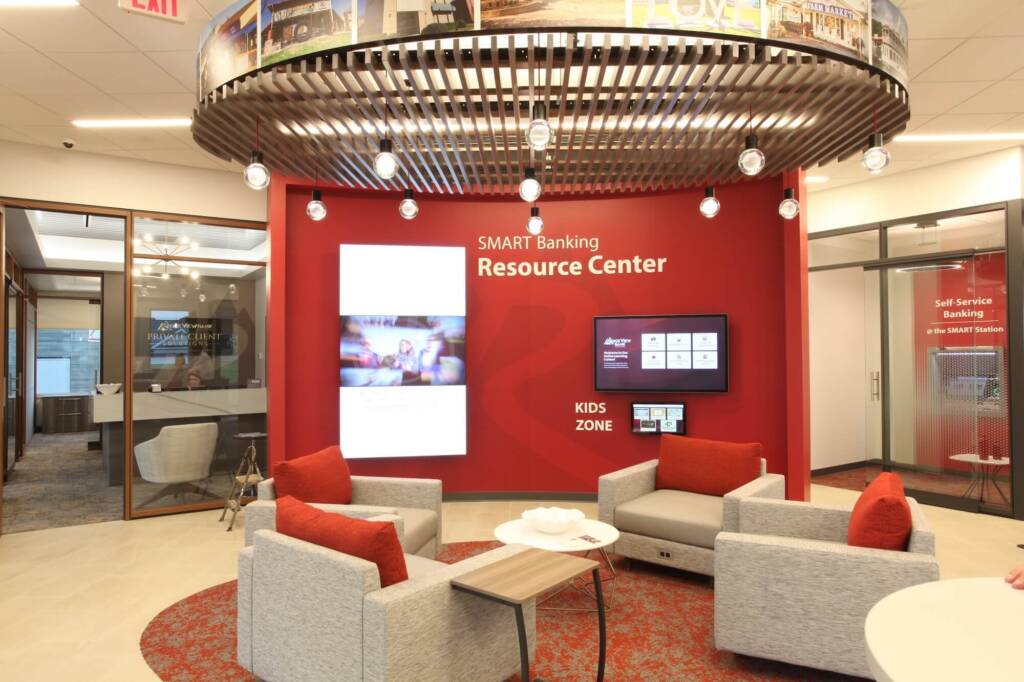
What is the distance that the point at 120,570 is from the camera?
4.93 metres

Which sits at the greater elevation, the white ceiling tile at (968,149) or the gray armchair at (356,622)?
the white ceiling tile at (968,149)

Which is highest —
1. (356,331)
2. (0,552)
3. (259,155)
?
(259,155)

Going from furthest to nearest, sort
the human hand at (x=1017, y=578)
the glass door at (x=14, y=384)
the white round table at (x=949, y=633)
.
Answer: the glass door at (x=14, y=384)
the human hand at (x=1017, y=578)
the white round table at (x=949, y=633)

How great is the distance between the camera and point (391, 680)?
8.19 feet

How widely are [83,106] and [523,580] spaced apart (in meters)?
5.30

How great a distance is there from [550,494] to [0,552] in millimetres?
5130

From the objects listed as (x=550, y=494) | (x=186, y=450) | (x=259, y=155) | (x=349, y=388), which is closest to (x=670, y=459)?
(x=550, y=494)

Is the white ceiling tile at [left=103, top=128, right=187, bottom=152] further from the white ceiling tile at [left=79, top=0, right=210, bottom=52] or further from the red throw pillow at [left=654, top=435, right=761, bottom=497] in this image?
the red throw pillow at [left=654, top=435, right=761, bottom=497]

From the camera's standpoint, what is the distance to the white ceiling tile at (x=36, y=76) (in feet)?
14.5

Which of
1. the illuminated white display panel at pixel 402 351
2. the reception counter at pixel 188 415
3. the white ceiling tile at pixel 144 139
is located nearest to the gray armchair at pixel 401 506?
the illuminated white display panel at pixel 402 351

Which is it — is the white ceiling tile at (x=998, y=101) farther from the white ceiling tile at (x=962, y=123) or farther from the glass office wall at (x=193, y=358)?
the glass office wall at (x=193, y=358)

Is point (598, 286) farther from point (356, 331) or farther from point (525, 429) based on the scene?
point (356, 331)

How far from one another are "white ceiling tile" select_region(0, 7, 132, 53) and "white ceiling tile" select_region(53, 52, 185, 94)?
0.37 ft

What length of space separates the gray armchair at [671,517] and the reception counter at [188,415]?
14.1 ft
